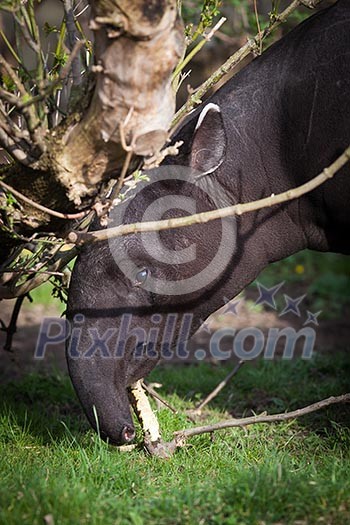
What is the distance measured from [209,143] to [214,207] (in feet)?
1.09

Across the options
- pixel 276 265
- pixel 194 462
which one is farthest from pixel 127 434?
pixel 276 265

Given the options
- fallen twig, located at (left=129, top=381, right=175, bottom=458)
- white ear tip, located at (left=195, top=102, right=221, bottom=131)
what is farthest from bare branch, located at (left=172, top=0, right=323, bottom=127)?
fallen twig, located at (left=129, top=381, right=175, bottom=458)

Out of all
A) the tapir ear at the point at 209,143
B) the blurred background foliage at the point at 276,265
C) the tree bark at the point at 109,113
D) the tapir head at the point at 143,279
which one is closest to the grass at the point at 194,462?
the tapir head at the point at 143,279

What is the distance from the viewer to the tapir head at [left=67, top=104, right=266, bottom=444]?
12.3ft

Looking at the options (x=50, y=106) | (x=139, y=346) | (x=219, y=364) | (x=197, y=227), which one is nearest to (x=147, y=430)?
(x=139, y=346)

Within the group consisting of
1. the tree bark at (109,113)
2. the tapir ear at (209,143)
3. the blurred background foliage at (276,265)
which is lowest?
the blurred background foliage at (276,265)

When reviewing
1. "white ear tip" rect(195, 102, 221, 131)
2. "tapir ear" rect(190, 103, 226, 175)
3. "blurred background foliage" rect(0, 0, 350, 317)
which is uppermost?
"white ear tip" rect(195, 102, 221, 131)

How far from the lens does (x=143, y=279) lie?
392 cm

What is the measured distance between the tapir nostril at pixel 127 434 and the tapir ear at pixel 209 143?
1.23m

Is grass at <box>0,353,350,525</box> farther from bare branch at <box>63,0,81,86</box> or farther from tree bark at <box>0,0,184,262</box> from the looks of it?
bare branch at <box>63,0,81,86</box>

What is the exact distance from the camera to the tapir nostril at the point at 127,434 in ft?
12.1

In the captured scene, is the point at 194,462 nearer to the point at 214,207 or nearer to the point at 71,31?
the point at 214,207

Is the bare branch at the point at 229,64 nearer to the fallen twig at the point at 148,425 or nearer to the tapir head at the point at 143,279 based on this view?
the tapir head at the point at 143,279

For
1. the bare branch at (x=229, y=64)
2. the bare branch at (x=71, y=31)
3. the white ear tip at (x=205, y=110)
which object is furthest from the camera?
the bare branch at (x=229, y=64)
